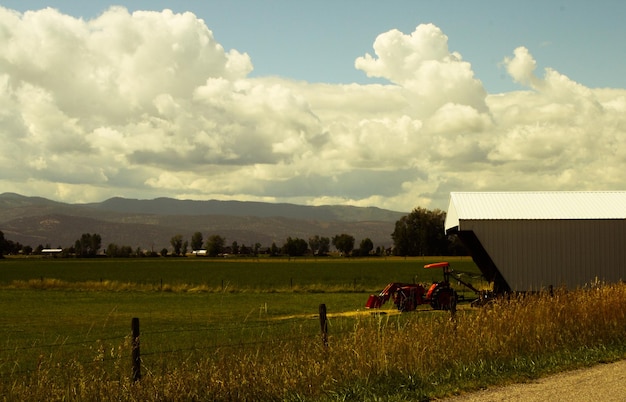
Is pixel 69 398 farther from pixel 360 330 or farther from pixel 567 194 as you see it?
pixel 567 194

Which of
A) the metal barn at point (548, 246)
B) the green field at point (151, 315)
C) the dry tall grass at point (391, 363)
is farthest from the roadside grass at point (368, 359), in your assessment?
the metal barn at point (548, 246)

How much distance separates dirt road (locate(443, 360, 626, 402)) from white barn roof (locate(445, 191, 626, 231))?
18893 mm

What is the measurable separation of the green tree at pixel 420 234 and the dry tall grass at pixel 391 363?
440 ft

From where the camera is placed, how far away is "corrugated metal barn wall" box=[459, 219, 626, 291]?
98.6 feet

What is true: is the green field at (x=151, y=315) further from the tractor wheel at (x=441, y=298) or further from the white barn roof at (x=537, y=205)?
the white barn roof at (x=537, y=205)

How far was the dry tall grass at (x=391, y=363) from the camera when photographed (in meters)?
9.68

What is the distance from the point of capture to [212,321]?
26.4 m

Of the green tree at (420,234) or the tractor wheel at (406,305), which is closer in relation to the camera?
the tractor wheel at (406,305)

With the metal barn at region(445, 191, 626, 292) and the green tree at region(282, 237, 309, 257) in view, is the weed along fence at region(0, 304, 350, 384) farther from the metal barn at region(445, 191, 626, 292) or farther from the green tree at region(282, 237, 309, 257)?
the green tree at region(282, 237, 309, 257)

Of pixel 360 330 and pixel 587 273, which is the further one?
pixel 587 273

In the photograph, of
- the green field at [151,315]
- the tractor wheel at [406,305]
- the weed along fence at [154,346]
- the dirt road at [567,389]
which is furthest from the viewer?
the tractor wheel at [406,305]

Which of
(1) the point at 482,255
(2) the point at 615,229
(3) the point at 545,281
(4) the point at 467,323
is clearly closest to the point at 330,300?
(1) the point at 482,255

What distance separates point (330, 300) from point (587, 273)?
1251 centimetres

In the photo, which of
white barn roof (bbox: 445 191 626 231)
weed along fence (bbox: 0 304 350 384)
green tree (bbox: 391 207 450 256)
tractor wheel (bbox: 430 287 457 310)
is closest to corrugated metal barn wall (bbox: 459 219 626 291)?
white barn roof (bbox: 445 191 626 231)
